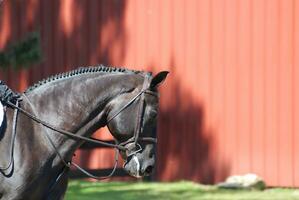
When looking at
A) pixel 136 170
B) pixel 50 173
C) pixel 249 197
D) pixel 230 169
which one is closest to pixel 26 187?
pixel 50 173

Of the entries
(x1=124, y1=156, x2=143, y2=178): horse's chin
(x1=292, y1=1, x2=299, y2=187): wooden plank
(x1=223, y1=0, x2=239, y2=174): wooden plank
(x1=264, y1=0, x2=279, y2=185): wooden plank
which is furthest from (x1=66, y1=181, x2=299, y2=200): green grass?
(x1=124, y1=156, x2=143, y2=178): horse's chin

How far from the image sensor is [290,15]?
1285 cm

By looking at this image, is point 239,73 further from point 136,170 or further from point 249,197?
point 136,170

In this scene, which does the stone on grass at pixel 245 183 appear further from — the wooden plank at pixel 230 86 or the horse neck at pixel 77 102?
the horse neck at pixel 77 102

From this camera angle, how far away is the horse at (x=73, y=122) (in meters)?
5.75

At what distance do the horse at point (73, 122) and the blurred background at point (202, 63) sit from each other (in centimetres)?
680

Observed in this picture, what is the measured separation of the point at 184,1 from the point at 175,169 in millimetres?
2696

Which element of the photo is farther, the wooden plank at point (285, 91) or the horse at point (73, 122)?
the wooden plank at point (285, 91)

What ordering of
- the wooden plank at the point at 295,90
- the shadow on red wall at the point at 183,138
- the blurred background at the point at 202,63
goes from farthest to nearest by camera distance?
the shadow on red wall at the point at 183,138
the blurred background at the point at 202,63
the wooden plank at the point at 295,90

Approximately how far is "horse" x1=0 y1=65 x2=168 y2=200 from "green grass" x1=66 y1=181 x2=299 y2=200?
18.9 feet

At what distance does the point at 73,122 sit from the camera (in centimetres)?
591

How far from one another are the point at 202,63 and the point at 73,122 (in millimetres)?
7519

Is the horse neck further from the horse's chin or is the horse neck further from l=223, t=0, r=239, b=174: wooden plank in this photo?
l=223, t=0, r=239, b=174: wooden plank

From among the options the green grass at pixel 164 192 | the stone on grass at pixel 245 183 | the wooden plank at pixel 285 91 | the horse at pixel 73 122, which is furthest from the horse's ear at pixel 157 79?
the wooden plank at pixel 285 91
